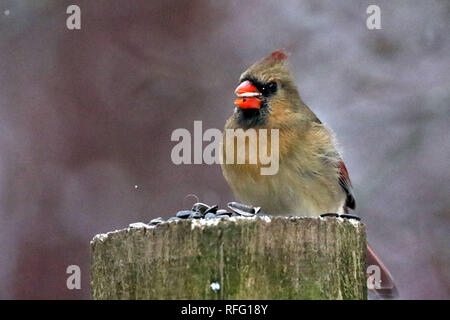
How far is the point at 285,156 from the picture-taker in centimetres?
409

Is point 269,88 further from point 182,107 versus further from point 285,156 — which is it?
point 182,107

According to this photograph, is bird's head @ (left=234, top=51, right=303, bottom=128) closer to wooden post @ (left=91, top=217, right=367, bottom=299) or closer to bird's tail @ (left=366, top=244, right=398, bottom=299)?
bird's tail @ (left=366, top=244, right=398, bottom=299)

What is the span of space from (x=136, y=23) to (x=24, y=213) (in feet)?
5.53

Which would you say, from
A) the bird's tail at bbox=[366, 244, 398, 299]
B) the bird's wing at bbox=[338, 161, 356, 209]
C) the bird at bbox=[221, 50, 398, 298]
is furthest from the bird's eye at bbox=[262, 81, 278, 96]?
the bird's tail at bbox=[366, 244, 398, 299]

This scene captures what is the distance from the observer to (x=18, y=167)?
5.66 metres

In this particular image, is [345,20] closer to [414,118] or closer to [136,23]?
[414,118]

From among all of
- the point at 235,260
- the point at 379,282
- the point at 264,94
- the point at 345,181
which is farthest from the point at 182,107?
the point at 235,260

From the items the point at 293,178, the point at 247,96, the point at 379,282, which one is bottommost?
the point at 379,282

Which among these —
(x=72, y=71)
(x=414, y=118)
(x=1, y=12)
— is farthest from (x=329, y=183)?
(x=1, y=12)

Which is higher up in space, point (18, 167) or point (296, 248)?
point (18, 167)

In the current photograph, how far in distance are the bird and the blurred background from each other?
1172 millimetres

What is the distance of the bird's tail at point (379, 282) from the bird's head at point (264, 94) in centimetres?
95

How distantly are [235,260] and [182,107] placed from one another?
12.0ft

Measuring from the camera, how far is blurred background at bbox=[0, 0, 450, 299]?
550cm
